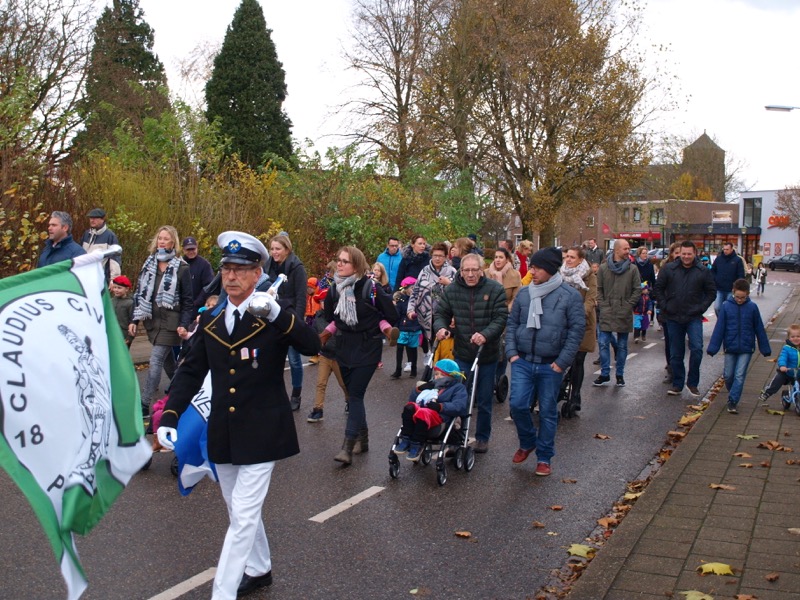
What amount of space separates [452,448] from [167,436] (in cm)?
386

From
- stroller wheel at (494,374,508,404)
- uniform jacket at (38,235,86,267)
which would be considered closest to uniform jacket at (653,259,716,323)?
stroller wheel at (494,374,508,404)

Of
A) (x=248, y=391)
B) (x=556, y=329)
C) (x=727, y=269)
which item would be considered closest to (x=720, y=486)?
(x=556, y=329)

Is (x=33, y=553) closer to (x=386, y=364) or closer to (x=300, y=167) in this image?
(x=386, y=364)

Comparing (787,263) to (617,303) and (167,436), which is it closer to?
(617,303)

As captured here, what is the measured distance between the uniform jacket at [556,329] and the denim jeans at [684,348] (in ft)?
14.6

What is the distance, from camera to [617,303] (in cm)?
1232

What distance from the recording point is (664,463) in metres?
8.04

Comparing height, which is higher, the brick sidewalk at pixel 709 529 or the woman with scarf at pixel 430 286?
the woman with scarf at pixel 430 286

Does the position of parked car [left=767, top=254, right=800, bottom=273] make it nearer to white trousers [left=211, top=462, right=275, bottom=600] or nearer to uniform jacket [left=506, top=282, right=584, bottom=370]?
uniform jacket [left=506, top=282, right=584, bottom=370]

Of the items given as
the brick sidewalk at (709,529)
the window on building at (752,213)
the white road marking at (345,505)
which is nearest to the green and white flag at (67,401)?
the white road marking at (345,505)

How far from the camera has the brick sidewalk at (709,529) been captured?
505 cm

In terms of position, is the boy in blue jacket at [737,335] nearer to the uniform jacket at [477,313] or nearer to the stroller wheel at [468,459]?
the uniform jacket at [477,313]

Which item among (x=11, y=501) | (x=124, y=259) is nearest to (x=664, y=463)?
(x=11, y=501)

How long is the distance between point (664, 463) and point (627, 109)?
30524mm
